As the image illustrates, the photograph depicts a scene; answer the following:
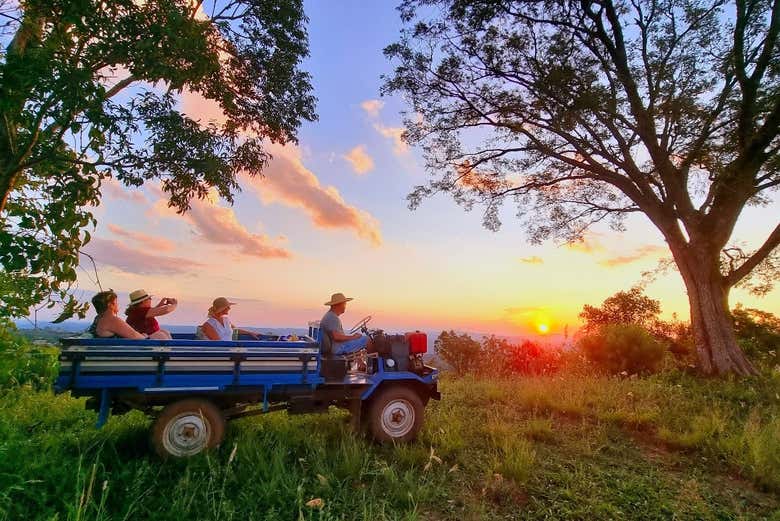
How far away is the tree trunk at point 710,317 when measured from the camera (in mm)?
10438

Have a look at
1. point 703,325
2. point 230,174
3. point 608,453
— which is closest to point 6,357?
point 230,174

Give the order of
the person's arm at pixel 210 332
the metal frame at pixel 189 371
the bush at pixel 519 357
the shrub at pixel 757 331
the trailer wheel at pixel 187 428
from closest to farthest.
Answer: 1. the metal frame at pixel 189 371
2. the trailer wheel at pixel 187 428
3. the person's arm at pixel 210 332
4. the bush at pixel 519 357
5. the shrub at pixel 757 331

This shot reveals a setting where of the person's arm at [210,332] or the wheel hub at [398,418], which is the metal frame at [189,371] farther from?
the person's arm at [210,332]

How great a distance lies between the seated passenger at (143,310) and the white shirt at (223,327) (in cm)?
60

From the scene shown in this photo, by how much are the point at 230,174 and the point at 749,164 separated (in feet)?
38.6

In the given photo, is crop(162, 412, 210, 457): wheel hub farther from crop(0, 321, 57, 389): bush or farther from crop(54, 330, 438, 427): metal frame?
crop(0, 321, 57, 389): bush

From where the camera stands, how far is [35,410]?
20.5ft

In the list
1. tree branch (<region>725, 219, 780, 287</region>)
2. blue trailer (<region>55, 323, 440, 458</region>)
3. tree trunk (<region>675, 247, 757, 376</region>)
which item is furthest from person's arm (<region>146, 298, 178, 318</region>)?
tree branch (<region>725, 219, 780, 287</region>)

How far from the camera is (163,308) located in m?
5.96

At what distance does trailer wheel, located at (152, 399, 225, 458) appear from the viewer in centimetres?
467

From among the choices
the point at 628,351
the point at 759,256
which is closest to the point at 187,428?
the point at 628,351

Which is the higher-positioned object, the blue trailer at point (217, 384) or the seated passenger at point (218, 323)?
the seated passenger at point (218, 323)

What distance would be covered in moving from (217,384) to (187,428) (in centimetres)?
58

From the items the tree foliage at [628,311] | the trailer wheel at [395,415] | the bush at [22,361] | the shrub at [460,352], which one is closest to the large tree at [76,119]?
the bush at [22,361]
